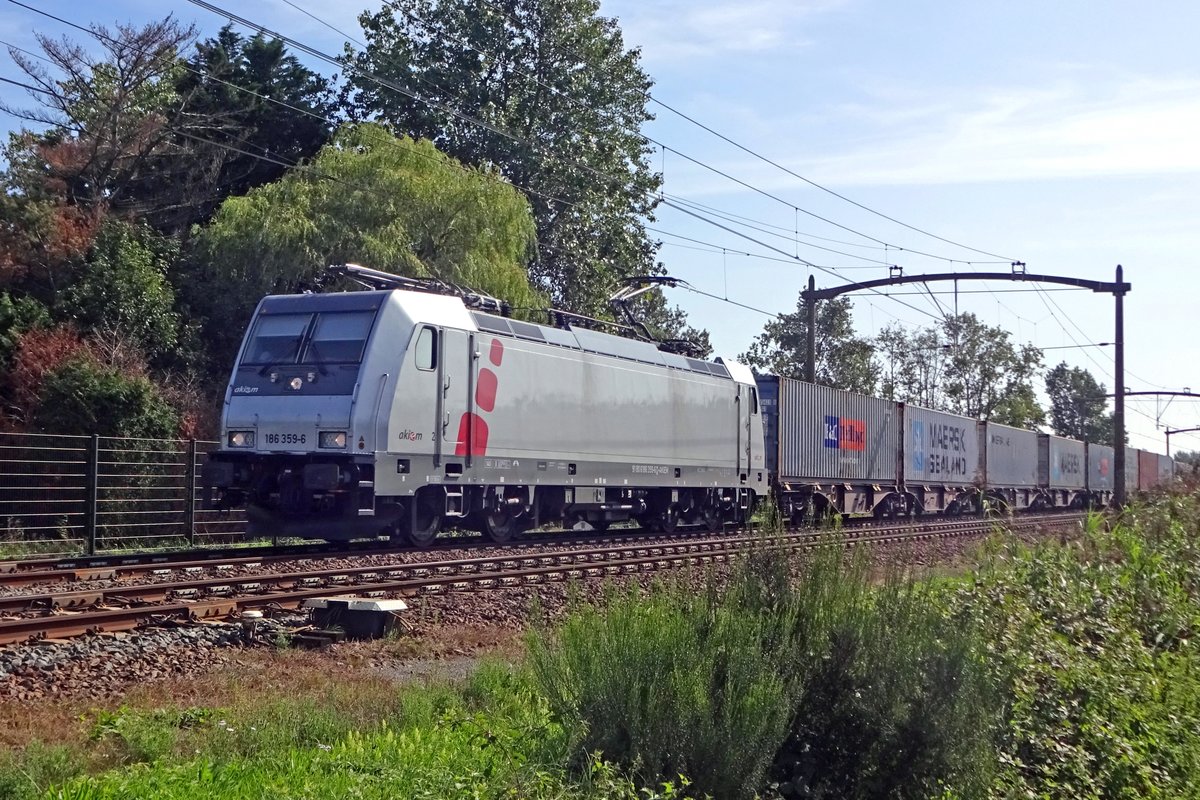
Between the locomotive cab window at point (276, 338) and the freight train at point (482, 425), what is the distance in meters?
0.03

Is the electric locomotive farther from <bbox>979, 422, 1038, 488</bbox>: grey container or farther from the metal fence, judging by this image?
<bbox>979, 422, 1038, 488</bbox>: grey container

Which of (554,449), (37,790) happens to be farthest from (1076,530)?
(37,790)

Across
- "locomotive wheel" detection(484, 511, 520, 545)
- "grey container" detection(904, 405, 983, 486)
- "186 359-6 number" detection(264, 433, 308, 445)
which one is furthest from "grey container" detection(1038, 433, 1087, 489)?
"186 359-6 number" detection(264, 433, 308, 445)

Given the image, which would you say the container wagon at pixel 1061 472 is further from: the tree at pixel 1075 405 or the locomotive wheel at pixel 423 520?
the tree at pixel 1075 405

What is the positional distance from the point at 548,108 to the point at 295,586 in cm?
3003

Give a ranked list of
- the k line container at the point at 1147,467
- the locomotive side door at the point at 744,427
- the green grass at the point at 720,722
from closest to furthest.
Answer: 1. the green grass at the point at 720,722
2. the locomotive side door at the point at 744,427
3. the k line container at the point at 1147,467

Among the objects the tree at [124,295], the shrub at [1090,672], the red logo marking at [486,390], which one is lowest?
the shrub at [1090,672]

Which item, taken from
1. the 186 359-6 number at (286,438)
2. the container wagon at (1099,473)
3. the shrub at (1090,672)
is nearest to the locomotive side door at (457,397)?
the 186 359-6 number at (286,438)

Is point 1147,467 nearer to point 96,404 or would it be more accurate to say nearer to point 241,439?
point 96,404

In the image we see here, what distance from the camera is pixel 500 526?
1922 centimetres

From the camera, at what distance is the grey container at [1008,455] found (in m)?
37.8

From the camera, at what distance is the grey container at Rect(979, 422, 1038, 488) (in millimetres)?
37750

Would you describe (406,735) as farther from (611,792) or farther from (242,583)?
(242,583)

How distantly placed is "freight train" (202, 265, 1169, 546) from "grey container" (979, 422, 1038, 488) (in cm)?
1096
